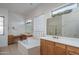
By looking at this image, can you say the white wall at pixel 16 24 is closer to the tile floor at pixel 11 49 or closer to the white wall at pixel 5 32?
the white wall at pixel 5 32

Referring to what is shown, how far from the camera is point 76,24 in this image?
5.99 ft

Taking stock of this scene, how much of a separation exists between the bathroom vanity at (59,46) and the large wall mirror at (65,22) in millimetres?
121

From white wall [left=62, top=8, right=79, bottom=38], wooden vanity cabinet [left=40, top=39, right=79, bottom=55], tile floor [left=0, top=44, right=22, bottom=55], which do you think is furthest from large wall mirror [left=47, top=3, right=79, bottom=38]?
tile floor [left=0, top=44, right=22, bottom=55]

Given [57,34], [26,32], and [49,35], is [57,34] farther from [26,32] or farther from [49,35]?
[26,32]

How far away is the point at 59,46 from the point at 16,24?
2.94 feet

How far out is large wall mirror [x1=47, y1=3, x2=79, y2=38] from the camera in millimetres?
1840

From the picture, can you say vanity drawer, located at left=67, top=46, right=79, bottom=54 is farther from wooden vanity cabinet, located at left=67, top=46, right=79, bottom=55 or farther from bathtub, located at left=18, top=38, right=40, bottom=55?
bathtub, located at left=18, top=38, right=40, bottom=55

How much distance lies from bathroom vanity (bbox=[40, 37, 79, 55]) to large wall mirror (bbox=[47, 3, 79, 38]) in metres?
0.12

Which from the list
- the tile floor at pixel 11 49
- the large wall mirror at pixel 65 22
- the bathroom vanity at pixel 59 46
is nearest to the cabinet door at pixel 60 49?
the bathroom vanity at pixel 59 46

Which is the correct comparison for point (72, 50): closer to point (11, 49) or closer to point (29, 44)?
point (29, 44)

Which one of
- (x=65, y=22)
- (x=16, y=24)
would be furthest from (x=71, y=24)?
(x=16, y=24)

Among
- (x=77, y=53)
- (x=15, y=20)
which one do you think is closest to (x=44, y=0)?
(x=15, y=20)

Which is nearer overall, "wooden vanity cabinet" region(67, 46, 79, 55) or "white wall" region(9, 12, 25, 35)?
"wooden vanity cabinet" region(67, 46, 79, 55)

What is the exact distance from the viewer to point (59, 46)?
1853 mm
